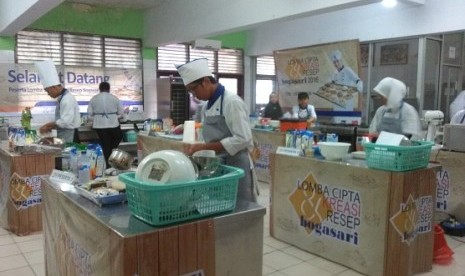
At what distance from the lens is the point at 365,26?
6.57 meters

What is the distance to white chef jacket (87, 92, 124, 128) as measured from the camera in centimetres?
596

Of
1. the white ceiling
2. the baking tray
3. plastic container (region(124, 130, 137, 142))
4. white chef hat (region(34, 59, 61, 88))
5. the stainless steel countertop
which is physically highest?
the white ceiling

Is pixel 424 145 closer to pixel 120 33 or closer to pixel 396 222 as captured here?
pixel 396 222

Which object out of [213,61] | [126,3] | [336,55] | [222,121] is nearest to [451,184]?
[222,121]

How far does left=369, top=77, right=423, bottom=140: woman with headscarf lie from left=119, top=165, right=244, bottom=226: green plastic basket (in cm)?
278

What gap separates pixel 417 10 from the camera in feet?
18.9

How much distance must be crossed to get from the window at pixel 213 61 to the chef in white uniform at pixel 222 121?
5.34 metres

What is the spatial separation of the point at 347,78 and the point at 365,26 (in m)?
0.90

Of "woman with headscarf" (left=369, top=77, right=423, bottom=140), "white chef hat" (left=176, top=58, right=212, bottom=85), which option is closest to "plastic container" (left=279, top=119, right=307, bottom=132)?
"woman with headscarf" (left=369, top=77, right=423, bottom=140)

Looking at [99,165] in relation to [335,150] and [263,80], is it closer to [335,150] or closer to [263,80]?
[335,150]

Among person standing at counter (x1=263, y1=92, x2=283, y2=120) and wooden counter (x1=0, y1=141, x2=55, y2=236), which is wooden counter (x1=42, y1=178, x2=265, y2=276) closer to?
wooden counter (x1=0, y1=141, x2=55, y2=236)

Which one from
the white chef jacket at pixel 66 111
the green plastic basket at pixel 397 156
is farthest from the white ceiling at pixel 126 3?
the green plastic basket at pixel 397 156

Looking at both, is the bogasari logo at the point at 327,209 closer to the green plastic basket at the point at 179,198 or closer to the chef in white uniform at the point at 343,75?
the green plastic basket at the point at 179,198

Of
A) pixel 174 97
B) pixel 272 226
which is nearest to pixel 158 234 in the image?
pixel 272 226
